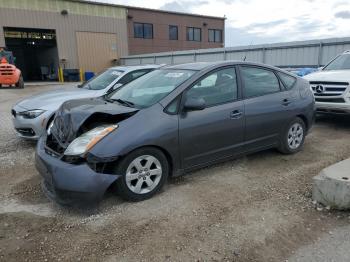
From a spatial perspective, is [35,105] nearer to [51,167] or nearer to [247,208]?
[51,167]

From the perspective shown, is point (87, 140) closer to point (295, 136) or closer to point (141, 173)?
point (141, 173)

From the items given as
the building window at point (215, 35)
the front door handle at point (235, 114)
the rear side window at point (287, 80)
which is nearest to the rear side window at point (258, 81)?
the rear side window at point (287, 80)

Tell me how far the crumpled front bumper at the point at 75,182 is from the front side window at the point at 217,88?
5.00ft

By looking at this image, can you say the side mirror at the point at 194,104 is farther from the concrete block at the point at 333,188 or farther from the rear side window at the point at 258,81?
the concrete block at the point at 333,188

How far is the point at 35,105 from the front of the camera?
585 centimetres

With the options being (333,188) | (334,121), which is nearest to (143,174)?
(333,188)

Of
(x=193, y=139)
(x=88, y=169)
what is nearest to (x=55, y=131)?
(x=88, y=169)

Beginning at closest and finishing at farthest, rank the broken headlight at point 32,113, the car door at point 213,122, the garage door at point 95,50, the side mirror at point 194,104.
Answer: the side mirror at point 194,104, the car door at point 213,122, the broken headlight at point 32,113, the garage door at point 95,50

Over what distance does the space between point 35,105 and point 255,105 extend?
4.01 metres

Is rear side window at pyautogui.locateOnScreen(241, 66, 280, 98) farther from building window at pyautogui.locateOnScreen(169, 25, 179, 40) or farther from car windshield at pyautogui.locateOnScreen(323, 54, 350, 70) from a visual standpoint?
building window at pyautogui.locateOnScreen(169, 25, 179, 40)

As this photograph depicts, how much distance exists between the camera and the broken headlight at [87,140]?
3.34 m

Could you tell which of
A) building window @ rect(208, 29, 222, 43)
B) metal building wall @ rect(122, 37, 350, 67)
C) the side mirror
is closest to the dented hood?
the side mirror

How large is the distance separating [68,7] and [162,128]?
28359mm

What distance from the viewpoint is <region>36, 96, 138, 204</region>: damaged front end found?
10.7 ft
